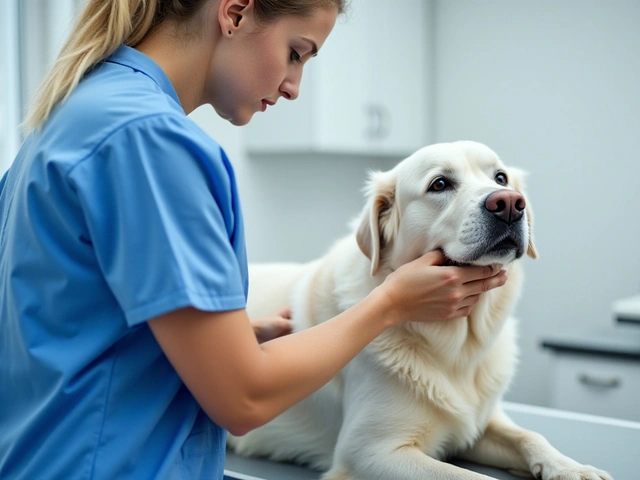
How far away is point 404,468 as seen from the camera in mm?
1146

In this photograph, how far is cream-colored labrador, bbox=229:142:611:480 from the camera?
1.18 m

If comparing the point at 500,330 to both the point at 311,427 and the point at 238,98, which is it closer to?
the point at 311,427

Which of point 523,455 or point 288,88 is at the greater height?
point 288,88

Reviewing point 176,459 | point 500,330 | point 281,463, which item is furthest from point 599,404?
point 176,459

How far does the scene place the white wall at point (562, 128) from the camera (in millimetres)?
3258

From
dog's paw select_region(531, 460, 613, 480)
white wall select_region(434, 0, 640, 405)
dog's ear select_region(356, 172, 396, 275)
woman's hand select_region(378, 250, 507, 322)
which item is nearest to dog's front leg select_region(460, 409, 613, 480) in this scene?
dog's paw select_region(531, 460, 613, 480)

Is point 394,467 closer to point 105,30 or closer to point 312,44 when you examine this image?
point 312,44

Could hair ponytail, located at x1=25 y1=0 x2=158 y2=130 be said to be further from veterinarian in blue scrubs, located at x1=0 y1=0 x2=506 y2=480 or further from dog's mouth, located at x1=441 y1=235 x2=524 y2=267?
dog's mouth, located at x1=441 y1=235 x2=524 y2=267

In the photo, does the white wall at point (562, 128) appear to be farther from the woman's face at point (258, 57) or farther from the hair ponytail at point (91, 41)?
the hair ponytail at point (91, 41)

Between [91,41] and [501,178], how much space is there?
2.73 ft

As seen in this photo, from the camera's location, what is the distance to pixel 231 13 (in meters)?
0.95

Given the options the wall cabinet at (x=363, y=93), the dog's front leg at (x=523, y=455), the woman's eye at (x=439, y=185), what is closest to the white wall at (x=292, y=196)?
the wall cabinet at (x=363, y=93)

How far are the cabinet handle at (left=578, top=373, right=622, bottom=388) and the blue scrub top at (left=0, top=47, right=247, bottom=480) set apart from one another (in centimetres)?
195

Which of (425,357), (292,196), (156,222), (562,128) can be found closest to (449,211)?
(425,357)
